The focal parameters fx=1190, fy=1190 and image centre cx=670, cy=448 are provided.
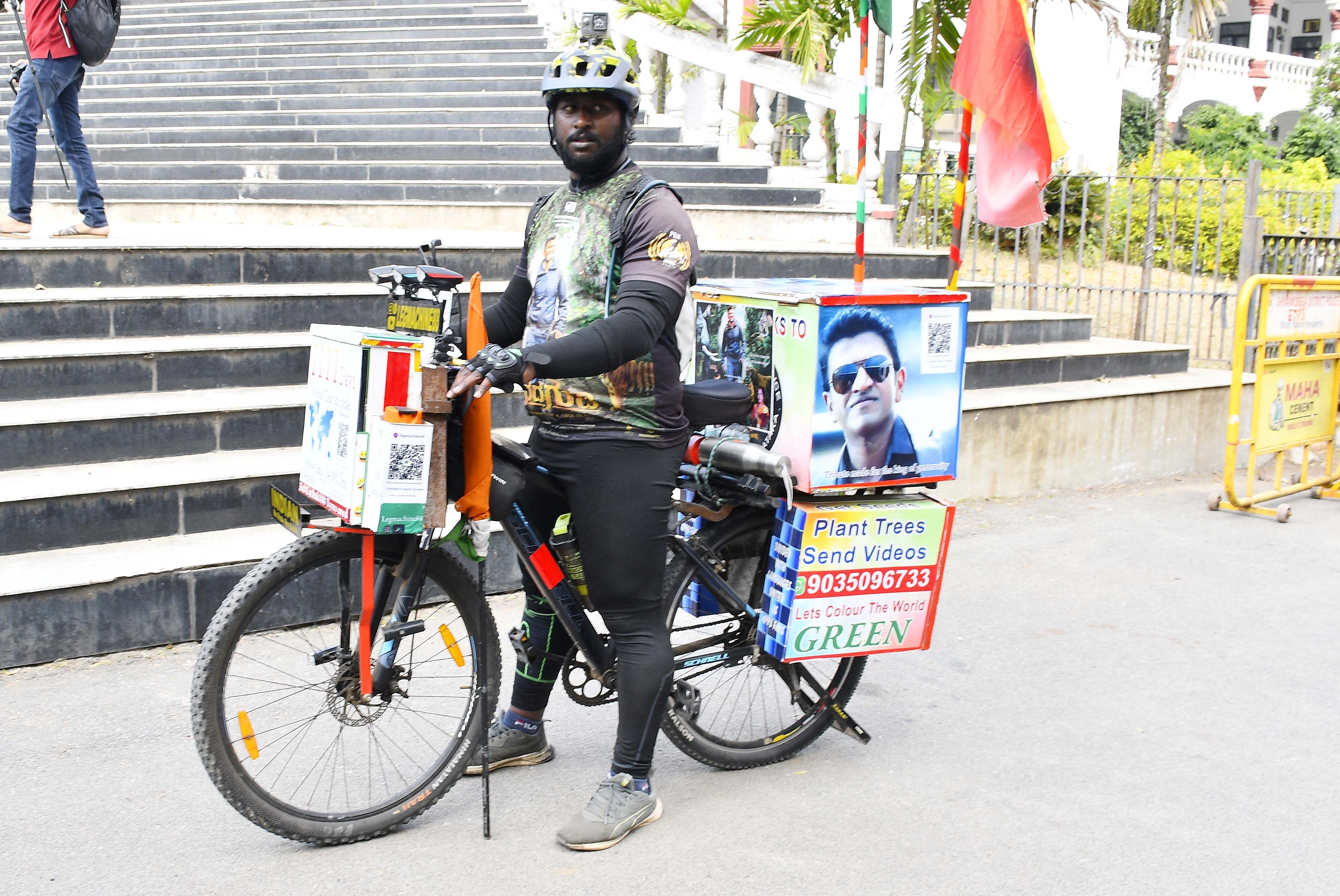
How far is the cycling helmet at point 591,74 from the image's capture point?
3002 millimetres

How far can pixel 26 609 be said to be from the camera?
167 inches

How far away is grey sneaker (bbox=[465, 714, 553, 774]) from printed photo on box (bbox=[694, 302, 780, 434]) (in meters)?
1.22

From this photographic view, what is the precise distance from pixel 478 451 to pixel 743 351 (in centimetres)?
114

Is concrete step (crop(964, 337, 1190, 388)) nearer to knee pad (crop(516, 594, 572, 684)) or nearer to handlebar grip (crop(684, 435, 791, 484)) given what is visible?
handlebar grip (crop(684, 435, 791, 484))

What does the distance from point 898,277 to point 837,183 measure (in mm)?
2460

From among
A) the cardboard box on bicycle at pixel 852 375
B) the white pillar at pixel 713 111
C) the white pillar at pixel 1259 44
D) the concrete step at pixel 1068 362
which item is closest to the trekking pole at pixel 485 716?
the cardboard box on bicycle at pixel 852 375

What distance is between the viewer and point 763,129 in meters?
11.1

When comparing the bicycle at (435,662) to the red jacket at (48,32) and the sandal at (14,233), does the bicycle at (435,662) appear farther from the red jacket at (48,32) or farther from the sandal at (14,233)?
the red jacket at (48,32)

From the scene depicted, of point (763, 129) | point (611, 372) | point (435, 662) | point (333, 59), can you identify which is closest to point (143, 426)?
point (435, 662)

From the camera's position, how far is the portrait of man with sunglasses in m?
3.61

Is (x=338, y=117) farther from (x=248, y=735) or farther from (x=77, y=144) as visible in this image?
(x=248, y=735)

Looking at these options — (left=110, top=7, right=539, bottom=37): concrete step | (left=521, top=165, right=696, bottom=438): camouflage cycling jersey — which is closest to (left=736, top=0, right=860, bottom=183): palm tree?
(left=110, top=7, right=539, bottom=37): concrete step

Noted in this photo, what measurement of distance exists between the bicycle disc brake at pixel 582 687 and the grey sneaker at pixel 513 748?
0.30 meters

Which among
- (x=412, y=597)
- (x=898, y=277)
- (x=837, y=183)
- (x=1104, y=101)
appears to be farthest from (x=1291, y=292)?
(x=1104, y=101)
